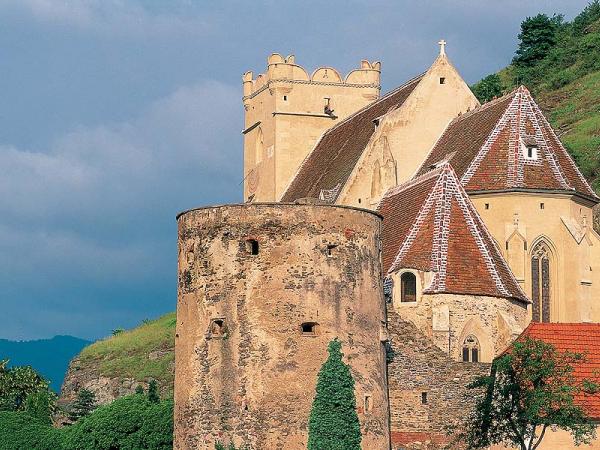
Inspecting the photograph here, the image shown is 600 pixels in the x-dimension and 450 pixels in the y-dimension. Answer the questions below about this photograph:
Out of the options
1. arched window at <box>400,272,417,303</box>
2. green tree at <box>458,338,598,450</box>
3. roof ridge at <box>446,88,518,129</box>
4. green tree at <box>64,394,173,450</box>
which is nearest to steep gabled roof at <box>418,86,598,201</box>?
roof ridge at <box>446,88,518,129</box>

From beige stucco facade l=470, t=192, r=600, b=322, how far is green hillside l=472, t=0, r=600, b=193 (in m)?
35.1

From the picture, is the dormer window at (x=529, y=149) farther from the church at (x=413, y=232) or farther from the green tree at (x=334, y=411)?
the green tree at (x=334, y=411)

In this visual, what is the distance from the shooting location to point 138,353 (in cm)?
7631

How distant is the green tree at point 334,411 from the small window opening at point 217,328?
105 inches

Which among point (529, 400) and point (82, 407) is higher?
point (529, 400)

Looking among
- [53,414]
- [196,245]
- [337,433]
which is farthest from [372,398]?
[53,414]

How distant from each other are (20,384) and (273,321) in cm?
2869

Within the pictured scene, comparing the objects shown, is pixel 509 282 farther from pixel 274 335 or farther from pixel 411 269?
pixel 274 335

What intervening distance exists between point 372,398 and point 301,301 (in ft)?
9.78

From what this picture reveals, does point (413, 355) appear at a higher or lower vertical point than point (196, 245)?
lower

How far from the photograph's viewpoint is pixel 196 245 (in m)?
39.1

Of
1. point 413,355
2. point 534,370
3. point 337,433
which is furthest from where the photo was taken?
point 413,355

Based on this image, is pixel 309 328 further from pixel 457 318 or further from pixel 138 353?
pixel 138 353

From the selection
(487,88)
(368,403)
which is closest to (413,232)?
(368,403)
